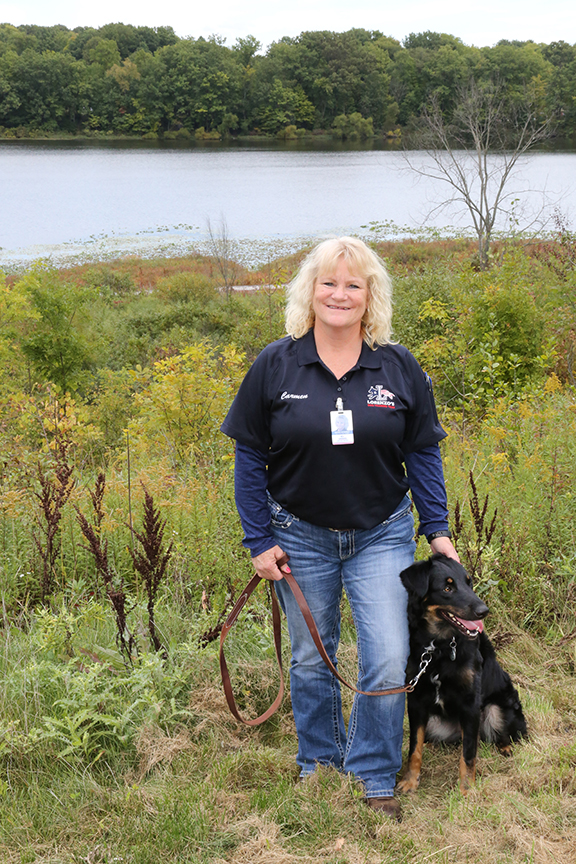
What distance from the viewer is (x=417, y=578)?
2666 mm

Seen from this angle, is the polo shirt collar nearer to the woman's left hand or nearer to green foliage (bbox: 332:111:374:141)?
the woman's left hand

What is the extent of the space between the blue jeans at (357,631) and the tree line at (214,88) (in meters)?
105

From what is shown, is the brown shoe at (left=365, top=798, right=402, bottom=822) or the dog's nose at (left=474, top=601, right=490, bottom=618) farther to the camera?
the brown shoe at (left=365, top=798, right=402, bottom=822)

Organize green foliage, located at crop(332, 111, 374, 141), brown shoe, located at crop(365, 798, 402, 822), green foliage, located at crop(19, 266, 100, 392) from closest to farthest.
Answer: brown shoe, located at crop(365, 798, 402, 822) < green foliage, located at crop(19, 266, 100, 392) < green foliage, located at crop(332, 111, 374, 141)

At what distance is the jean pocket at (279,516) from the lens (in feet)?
9.11

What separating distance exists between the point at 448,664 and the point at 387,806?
58 cm

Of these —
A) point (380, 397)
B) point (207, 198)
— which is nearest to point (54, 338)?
point (380, 397)

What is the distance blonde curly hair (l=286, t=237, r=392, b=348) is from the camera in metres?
2.75

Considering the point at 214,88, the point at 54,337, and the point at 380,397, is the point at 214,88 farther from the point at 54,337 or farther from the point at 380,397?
the point at 380,397

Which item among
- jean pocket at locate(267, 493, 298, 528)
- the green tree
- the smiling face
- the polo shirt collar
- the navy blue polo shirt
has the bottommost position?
the green tree

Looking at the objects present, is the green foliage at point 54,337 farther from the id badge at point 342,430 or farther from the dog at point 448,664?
the dog at point 448,664

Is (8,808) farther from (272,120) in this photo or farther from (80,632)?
(272,120)

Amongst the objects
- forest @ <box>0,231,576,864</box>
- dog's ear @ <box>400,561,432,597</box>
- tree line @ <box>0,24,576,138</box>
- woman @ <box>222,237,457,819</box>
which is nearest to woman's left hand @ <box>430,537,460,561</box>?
woman @ <box>222,237,457,819</box>

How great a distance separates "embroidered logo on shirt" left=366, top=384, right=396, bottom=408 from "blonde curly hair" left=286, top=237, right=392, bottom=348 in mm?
205
